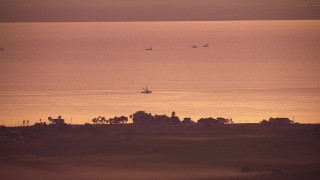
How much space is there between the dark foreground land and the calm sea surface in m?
11.4

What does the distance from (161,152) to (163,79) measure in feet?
152

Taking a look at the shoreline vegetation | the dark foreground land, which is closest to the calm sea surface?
the shoreline vegetation

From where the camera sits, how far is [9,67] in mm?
97062

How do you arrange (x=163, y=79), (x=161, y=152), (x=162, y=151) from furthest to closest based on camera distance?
(x=163, y=79)
(x=162, y=151)
(x=161, y=152)

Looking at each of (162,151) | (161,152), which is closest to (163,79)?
(162,151)

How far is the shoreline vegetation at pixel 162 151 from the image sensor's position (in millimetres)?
30844

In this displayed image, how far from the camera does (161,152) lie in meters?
35.0

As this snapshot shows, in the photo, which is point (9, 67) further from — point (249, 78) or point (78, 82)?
point (249, 78)

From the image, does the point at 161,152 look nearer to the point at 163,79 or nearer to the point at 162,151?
the point at 162,151

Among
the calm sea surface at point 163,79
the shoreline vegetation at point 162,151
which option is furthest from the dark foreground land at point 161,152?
the calm sea surface at point 163,79

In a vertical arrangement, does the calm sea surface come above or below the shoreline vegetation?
above

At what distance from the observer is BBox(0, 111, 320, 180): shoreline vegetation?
3084 cm

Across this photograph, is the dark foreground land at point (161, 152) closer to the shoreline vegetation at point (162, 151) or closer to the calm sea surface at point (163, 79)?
the shoreline vegetation at point (162, 151)

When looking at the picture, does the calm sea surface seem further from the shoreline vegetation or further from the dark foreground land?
the dark foreground land
